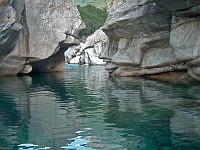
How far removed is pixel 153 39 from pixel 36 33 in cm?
1452

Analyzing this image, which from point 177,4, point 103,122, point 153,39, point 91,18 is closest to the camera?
point 103,122

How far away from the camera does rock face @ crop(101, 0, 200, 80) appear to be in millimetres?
21297

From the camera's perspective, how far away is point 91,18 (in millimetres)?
94188

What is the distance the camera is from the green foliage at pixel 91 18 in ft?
303

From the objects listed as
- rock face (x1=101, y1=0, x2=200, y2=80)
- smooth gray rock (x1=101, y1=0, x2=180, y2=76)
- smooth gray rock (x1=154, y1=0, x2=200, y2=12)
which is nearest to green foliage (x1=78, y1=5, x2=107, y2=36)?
rock face (x1=101, y1=0, x2=200, y2=80)

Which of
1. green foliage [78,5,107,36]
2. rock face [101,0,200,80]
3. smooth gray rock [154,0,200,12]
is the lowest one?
rock face [101,0,200,80]

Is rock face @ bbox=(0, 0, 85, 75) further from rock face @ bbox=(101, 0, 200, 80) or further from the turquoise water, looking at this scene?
the turquoise water

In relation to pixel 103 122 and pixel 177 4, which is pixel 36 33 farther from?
pixel 103 122

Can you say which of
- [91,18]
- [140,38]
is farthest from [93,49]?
[140,38]

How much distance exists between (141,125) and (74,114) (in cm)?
297

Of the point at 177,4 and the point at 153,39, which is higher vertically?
the point at 177,4

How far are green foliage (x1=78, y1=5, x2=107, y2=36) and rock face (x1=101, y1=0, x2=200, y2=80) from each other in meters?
58.6

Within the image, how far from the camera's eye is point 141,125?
10.9 m

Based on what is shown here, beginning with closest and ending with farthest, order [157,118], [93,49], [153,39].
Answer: [157,118] < [153,39] < [93,49]
